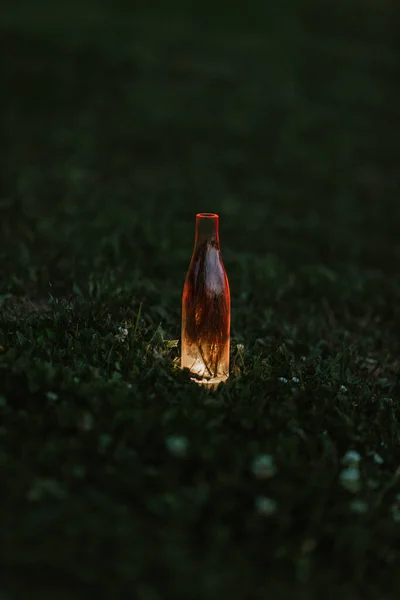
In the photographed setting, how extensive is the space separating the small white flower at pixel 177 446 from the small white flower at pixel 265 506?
39 cm

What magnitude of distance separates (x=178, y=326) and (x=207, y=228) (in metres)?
1.16

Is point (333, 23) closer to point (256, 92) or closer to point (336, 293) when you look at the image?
point (256, 92)

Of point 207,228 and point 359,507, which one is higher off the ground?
point 207,228

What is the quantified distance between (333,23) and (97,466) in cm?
1705

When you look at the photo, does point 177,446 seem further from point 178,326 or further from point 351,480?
point 178,326

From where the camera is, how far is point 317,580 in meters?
2.93

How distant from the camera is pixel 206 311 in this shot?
440 centimetres

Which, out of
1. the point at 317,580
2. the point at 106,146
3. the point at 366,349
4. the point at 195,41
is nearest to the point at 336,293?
the point at 366,349

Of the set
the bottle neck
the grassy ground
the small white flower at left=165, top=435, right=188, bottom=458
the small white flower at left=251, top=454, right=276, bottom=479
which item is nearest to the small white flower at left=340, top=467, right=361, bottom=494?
the grassy ground

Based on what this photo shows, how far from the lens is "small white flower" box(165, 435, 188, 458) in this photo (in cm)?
314

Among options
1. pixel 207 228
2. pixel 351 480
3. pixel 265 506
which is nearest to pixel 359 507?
pixel 351 480

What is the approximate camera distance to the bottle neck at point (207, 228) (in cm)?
436

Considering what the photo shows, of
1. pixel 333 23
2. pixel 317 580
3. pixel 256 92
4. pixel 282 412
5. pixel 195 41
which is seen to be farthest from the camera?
pixel 333 23

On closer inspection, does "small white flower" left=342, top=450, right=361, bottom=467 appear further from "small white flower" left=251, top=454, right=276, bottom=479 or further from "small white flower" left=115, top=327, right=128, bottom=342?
"small white flower" left=115, top=327, right=128, bottom=342
